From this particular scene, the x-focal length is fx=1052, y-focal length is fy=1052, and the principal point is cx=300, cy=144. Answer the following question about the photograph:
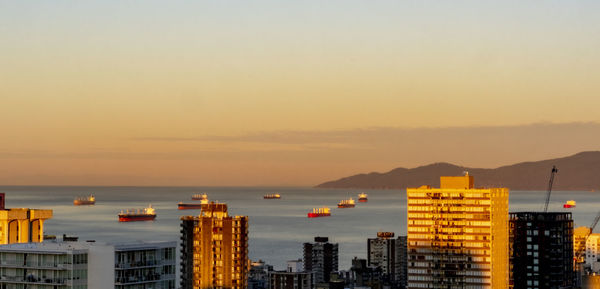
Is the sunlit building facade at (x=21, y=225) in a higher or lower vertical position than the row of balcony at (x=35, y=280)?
higher

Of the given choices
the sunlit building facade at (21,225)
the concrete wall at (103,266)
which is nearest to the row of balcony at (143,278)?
the concrete wall at (103,266)

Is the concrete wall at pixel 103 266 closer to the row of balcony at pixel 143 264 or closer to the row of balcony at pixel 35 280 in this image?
the row of balcony at pixel 143 264

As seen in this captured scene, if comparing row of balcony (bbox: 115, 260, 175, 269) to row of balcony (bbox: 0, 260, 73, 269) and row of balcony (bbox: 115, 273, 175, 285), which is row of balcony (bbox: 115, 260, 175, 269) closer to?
row of balcony (bbox: 115, 273, 175, 285)

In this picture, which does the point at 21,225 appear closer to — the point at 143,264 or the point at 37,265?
the point at 37,265

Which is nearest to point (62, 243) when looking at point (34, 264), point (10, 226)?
point (34, 264)

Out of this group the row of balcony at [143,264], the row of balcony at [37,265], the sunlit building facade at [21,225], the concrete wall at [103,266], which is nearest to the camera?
the row of balcony at [37,265]

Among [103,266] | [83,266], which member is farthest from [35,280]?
[103,266]

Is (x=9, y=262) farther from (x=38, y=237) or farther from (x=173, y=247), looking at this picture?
(x=38, y=237)
